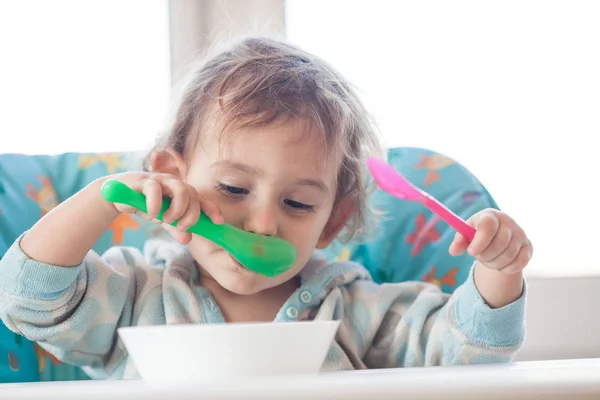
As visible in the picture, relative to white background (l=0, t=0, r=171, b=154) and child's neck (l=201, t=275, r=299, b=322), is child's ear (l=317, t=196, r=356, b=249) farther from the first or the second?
white background (l=0, t=0, r=171, b=154)

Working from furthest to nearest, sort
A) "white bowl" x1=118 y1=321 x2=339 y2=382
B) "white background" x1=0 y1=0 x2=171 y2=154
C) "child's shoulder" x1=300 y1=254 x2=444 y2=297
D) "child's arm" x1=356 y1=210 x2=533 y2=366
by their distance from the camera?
"white background" x1=0 y1=0 x2=171 y2=154, "child's shoulder" x1=300 y1=254 x2=444 y2=297, "child's arm" x1=356 y1=210 x2=533 y2=366, "white bowl" x1=118 y1=321 x2=339 y2=382

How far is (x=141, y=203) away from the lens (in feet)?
2.40

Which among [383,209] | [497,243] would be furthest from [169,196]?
[383,209]

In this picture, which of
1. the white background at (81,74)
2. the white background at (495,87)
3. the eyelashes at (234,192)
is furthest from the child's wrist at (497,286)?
the white background at (81,74)

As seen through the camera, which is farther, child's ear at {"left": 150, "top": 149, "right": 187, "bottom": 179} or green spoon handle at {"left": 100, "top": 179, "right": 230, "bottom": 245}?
child's ear at {"left": 150, "top": 149, "right": 187, "bottom": 179}

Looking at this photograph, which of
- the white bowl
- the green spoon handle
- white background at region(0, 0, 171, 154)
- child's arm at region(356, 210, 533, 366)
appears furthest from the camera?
white background at region(0, 0, 171, 154)

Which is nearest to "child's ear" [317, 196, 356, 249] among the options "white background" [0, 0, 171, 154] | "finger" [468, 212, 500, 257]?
"finger" [468, 212, 500, 257]

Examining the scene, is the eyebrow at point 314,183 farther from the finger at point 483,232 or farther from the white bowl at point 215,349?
the white bowl at point 215,349

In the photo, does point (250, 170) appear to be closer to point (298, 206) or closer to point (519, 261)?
point (298, 206)

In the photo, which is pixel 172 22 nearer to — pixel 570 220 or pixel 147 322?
pixel 147 322

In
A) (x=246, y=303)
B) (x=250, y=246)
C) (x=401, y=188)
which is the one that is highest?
(x=401, y=188)

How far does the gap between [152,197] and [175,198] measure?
3 cm

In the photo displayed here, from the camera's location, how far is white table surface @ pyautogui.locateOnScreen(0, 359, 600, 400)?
1.19ft

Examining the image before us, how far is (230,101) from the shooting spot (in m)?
0.96
